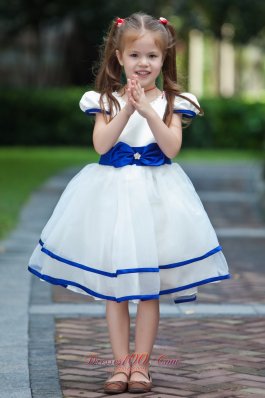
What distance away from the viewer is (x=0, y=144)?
30344 millimetres

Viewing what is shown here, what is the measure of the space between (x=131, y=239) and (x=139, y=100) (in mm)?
564

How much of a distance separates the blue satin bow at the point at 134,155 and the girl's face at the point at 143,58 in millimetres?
265

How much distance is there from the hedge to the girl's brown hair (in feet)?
79.2

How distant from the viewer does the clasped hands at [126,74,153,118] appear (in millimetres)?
4785

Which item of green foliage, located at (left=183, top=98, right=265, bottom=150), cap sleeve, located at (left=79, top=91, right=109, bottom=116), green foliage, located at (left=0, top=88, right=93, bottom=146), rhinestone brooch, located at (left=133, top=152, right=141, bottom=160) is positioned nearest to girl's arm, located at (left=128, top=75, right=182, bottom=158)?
rhinestone brooch, located at (left=133, top=152, right=141, bottom=160)

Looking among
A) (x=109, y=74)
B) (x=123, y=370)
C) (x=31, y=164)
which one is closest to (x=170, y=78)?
(x=109, y=74)

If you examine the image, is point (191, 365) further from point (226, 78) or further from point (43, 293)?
point (226, 78)

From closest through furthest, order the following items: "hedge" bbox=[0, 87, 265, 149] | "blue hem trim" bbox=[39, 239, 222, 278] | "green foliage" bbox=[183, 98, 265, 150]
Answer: "blue hem trim" bbox=[39, 239, 222, 278] → "hedge" bbox=[0, 87, 265, 149] → "green foliage" bbox=[183, 98, 265, 150]

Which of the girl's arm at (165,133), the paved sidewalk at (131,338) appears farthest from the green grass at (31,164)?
the girl's arm at (165,133)

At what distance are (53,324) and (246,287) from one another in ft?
6.52

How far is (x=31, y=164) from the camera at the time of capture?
74.1 feet

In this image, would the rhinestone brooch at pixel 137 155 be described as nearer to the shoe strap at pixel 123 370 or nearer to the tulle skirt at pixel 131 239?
the tulle skirt at pixel 131 239

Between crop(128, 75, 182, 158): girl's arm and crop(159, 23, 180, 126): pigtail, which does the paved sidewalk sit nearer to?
crop(128, 75, 182, 158): girl's arm

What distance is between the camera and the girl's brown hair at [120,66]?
491cm
